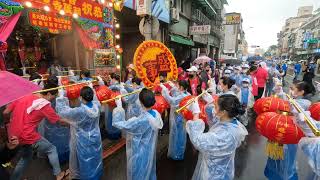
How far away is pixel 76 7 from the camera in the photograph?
7.38 metres

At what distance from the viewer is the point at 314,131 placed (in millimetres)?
2381

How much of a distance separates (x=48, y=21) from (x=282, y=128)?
7240 mm

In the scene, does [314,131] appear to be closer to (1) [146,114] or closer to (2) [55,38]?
(1) [146,114]

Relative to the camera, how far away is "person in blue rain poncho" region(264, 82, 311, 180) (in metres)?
3.96

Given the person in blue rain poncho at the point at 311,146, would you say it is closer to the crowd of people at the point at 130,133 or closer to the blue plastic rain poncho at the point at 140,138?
the crowd of people at the point at 130,133

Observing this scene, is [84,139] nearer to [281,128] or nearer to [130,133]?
[130,133]

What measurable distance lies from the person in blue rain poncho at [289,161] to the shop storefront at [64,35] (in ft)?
22.0

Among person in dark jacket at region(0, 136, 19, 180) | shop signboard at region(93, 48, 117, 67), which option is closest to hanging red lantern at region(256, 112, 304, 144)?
person in dark jacket at region(0, 136, 19, 180)

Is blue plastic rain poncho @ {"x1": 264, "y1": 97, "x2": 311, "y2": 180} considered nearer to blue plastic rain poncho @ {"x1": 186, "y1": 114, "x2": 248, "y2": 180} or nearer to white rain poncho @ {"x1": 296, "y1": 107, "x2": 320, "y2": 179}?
white rain poncho @ {"x1": 296, "y1": 107, "x2": 320, "y2": 179}

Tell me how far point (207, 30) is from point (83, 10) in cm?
1113

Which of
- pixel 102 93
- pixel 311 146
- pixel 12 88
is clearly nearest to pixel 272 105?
pixel 311 146

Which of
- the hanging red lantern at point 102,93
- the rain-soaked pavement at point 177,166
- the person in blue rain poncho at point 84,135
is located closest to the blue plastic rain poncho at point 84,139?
the person in blue rain poncho at point 84,135

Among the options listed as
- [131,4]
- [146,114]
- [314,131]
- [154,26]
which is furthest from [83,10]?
[314,131]

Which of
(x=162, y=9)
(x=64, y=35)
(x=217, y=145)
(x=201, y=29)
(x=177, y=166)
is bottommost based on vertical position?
(x=177, y=166)
